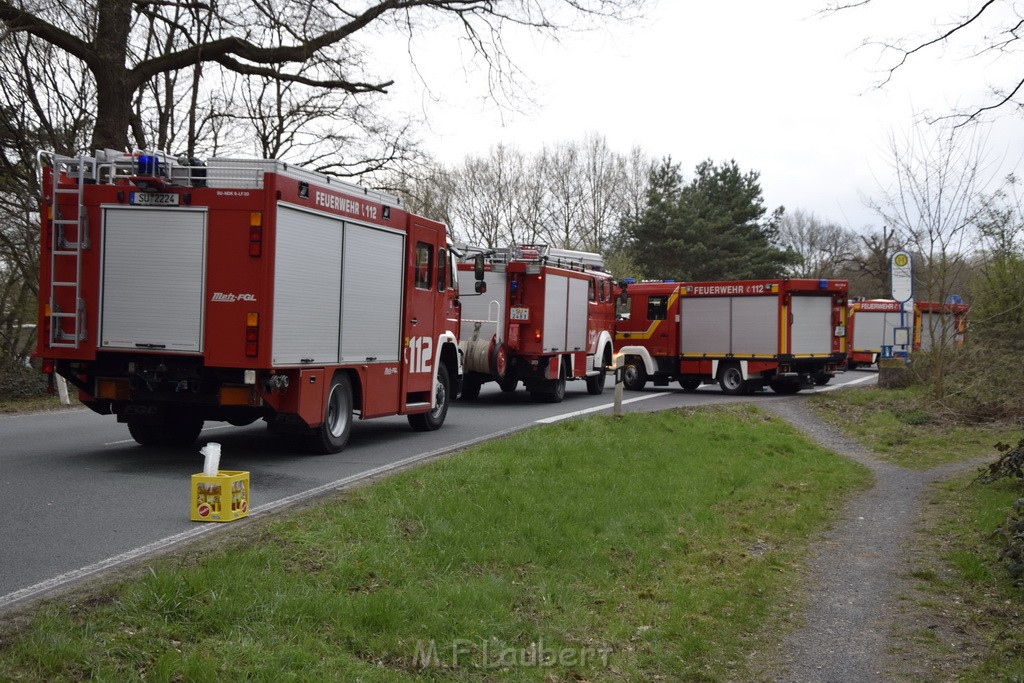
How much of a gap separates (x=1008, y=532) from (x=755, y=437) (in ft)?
24.8

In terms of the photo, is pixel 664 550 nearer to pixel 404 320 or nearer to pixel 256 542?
pixel 256 542

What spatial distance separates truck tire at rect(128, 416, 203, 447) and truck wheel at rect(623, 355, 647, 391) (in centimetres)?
1655

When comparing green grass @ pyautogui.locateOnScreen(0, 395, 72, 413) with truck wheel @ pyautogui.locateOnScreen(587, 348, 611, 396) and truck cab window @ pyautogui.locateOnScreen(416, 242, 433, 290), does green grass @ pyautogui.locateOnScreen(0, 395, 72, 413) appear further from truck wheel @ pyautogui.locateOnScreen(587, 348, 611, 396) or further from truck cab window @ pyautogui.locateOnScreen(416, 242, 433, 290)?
truck wheel @ pyautogui.locateOnScreen(587, 348, 611, 396)

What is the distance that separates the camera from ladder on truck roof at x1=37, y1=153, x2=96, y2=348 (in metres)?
10.7

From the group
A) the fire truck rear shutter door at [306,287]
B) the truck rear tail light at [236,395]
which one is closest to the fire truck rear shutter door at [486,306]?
the fire truck rear shutter door at [306,287]

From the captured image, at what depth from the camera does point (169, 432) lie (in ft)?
40.4

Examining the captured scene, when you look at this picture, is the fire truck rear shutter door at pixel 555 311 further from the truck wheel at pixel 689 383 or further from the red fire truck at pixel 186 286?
the red fire truck at pixel 186 286

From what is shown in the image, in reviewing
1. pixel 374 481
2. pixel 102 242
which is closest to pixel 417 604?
pixel 374 481

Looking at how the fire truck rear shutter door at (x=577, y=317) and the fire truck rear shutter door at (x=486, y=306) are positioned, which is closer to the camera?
the fire truck rear shutter door at (x=486, y=306)

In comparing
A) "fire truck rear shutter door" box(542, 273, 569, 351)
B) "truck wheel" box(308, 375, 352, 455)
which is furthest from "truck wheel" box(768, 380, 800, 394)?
"truck wheel" box(308, 375, 352, 455)

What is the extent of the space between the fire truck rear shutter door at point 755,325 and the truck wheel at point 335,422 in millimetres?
15845

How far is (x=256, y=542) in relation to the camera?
22.6 feet

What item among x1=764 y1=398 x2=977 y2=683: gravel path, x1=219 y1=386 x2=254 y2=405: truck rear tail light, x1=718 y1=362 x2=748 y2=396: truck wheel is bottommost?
x1=764 y1=398 x2=977 y2=683: gravel path

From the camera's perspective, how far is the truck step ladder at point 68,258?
10.7 m
